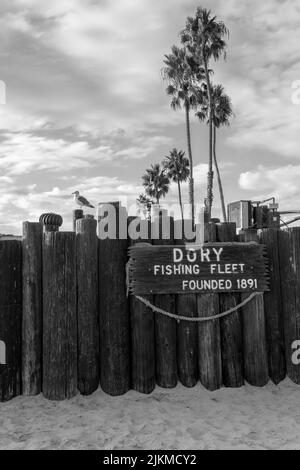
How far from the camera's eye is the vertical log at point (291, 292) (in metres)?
4.90

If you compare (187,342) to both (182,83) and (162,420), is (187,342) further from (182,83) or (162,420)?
(182,83)

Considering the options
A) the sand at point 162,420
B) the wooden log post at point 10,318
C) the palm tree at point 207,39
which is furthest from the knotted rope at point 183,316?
the palm tree at point 207,39

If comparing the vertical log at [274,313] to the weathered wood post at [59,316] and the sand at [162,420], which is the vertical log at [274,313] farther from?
the weathered wood post at [59,316]

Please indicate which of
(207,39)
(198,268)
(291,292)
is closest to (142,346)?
(198,268)

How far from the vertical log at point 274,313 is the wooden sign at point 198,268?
0.15 meters

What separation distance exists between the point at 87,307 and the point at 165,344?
3.24ft

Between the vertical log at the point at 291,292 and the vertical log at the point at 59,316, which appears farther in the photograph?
the vertical log at the point at 291,292

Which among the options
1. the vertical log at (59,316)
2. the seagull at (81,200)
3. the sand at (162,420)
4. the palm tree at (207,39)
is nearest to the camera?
the sand at (162,420)

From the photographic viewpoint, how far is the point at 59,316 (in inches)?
180

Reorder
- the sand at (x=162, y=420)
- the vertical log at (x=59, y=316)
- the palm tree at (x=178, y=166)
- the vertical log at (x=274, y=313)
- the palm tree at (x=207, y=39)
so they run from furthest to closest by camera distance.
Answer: the palm tree at (x=178, y=166), the palm tree at (x=207, y=39), the vertical log at (x=274, y=313), the vertical log at (x=59, y=316), the sand at (x=162, y=420)

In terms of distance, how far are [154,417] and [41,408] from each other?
1201 millimetres

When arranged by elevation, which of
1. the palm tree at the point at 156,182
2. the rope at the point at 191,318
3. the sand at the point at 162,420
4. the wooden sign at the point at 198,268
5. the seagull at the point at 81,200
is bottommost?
the sand at the point at 162,420

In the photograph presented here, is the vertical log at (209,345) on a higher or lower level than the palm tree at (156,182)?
lower
